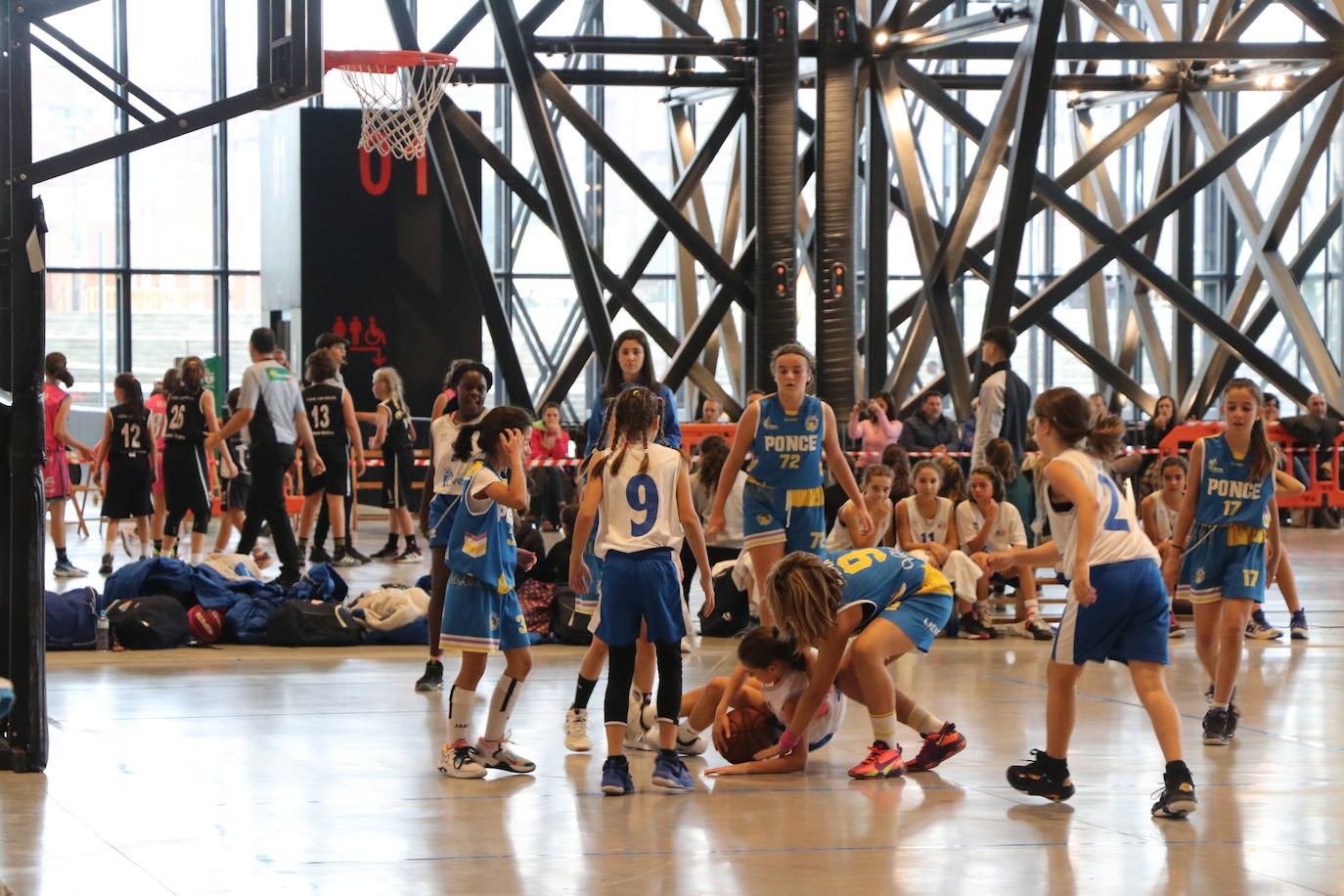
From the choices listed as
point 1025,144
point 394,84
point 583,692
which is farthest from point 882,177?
point 583,692

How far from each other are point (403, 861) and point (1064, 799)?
7.49 feet

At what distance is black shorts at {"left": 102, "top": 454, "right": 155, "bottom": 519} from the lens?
42.7 feet

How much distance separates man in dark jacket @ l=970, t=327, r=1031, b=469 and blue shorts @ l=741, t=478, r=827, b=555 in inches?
130

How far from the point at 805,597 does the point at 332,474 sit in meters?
8.41

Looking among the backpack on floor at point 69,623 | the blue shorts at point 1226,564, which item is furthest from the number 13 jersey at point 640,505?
the backpack on floor at point 69,623

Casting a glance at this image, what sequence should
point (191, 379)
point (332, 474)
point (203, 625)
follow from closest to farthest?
point (203, 625) → point (191, 379) → point (332, 474)

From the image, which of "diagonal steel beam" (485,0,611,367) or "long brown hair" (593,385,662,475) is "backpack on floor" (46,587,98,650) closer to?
"long brown hair" (593,385,662,475)

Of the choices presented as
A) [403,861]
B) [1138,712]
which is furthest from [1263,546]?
[403,861]

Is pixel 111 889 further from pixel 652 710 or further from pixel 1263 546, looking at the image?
pixel 1263 546

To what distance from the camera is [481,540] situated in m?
6.25

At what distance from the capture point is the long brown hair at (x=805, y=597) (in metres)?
5.90

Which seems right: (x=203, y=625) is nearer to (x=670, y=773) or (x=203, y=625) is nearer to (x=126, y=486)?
(x=126, y=486)

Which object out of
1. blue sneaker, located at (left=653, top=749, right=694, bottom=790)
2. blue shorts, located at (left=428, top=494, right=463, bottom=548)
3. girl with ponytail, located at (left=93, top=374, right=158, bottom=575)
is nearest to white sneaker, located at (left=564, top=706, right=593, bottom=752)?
blue sneaker, located at (left=653, top=749, right=694, bottom=790)

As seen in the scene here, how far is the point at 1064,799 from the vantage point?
5852mm
